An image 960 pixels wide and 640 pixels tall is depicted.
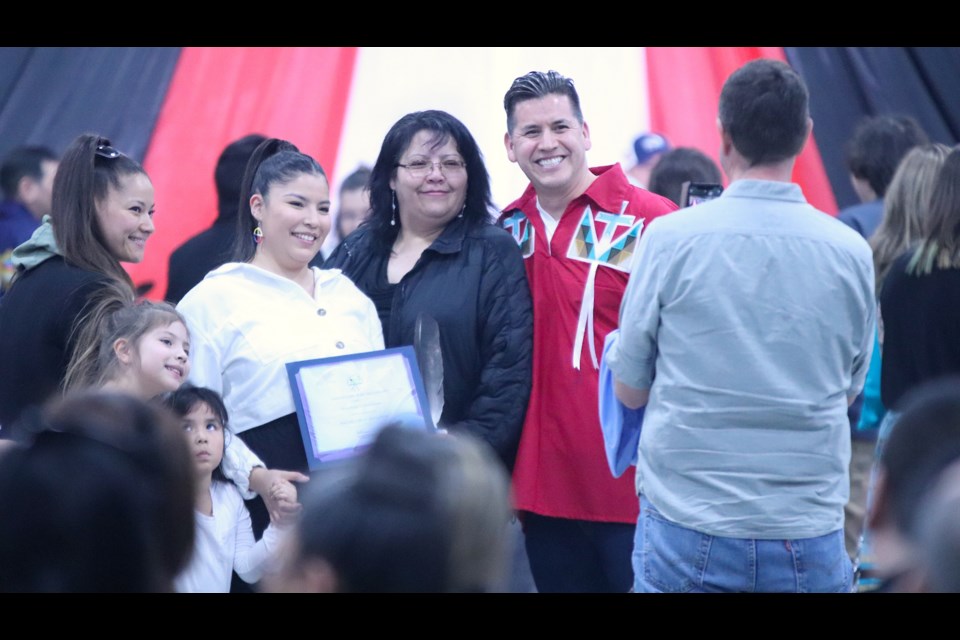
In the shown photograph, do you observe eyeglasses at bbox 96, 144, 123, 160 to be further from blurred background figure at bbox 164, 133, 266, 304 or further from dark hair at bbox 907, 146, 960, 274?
dark hair at bbox 907, 146, 960, 274

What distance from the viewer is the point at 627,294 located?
7.73 ft

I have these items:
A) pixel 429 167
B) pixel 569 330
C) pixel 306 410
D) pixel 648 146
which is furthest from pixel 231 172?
pixel 648 146

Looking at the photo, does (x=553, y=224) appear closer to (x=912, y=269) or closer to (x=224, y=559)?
(x=912, y=269)

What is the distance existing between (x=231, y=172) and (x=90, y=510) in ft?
8.47

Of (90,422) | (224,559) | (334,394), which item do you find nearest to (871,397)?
(334,394)

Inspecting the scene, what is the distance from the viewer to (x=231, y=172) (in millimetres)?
3799

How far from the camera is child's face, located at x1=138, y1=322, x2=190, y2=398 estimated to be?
8.96 feet

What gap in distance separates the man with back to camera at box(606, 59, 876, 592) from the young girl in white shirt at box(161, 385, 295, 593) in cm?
98

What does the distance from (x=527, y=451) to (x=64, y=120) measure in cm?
326

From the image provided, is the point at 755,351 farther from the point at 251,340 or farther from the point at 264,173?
the point at 264,173

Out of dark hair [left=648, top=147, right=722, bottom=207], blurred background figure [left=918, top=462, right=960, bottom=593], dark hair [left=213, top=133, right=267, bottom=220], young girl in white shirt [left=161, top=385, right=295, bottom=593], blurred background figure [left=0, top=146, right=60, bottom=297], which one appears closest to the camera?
blurred background figure [left=918, top=462, right=960, bottom=593]

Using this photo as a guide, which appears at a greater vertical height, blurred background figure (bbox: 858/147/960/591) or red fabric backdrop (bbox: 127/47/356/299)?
red fabric backdrop (bbox: 127/47/356/299)

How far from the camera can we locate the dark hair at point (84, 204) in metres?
2.80

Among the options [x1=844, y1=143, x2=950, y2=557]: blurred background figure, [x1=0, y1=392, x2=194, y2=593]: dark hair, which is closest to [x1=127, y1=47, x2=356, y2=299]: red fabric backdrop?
[x1=844, y1=143, x2=950, y2=557]: blurred background figure
